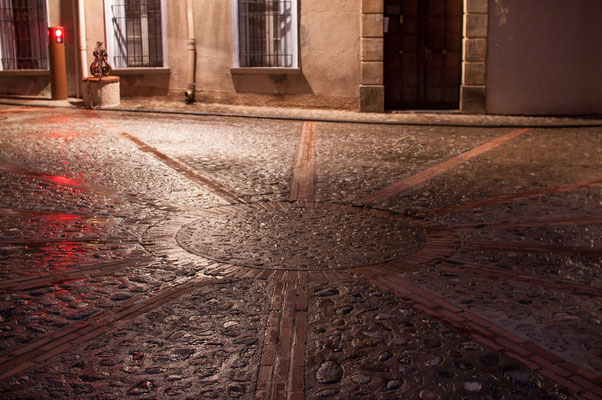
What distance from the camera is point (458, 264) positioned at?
4.63m

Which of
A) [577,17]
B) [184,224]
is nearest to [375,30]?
[577,17]

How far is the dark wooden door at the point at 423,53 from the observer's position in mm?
13930

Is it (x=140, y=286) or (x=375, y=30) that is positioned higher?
(x=375, y=30)

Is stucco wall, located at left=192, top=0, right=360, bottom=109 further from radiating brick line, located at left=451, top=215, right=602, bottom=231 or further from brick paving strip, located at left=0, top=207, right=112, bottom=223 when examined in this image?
brick paving strip, located at left=0, top=207, right=112, bottom=223

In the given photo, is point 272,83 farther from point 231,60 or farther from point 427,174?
point 427,174

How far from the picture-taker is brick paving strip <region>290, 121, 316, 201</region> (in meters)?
6.66

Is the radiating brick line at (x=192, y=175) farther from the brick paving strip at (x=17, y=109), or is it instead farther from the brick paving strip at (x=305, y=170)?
the brick paving strip at (x=17, y=109)

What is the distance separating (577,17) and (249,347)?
12095mm

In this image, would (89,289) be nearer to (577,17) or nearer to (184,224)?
(184,224)

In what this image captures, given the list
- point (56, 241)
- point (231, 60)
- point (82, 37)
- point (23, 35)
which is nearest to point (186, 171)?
point (56, 241)

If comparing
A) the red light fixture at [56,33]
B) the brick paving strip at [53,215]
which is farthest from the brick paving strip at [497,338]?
the red light fixture at [56,33]

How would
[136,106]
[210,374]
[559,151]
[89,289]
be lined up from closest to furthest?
[210,374] → [89,289] → [559,151] → [136,106]

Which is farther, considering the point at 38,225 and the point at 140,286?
Answer: the point at 38,225

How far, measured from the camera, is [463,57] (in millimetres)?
13461
